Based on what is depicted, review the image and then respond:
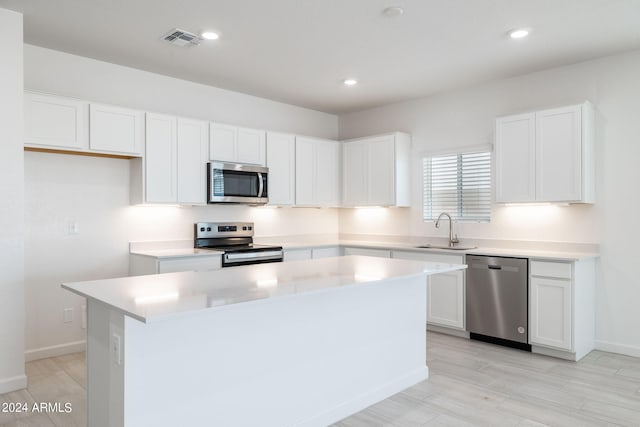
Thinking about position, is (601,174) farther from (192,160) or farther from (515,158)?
(192,160)

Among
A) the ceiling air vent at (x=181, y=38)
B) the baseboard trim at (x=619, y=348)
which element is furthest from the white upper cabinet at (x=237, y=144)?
the baseboard trim at (x=619, y=348)

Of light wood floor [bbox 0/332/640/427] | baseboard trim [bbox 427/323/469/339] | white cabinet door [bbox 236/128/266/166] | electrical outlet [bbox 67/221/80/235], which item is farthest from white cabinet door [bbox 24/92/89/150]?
baseboard trim [bbox 427/323/469/339]

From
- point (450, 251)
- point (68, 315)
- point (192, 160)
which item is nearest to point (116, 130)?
point (192, 160)

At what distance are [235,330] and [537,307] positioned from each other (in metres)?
2.90

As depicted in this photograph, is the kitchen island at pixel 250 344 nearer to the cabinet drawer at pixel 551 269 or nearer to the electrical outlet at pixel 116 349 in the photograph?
the electrical outlet at pixel 116 349

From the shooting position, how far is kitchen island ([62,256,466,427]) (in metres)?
1.92

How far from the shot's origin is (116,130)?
12.9 feet

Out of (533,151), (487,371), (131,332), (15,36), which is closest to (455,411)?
(487,371)

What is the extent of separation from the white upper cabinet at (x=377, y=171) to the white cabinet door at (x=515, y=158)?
1251mm

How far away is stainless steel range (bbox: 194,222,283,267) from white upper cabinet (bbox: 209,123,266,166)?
76 centimetres

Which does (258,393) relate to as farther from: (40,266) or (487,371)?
(40,266)

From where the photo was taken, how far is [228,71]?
4.42m

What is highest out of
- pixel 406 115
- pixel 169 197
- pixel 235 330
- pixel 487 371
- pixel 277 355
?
pixel 406 115

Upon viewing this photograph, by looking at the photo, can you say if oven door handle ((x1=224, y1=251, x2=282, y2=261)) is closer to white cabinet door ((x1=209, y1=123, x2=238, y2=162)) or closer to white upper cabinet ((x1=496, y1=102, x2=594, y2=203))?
white cabinet door ((x1=209, y1=123, x2=238, y2=162))
